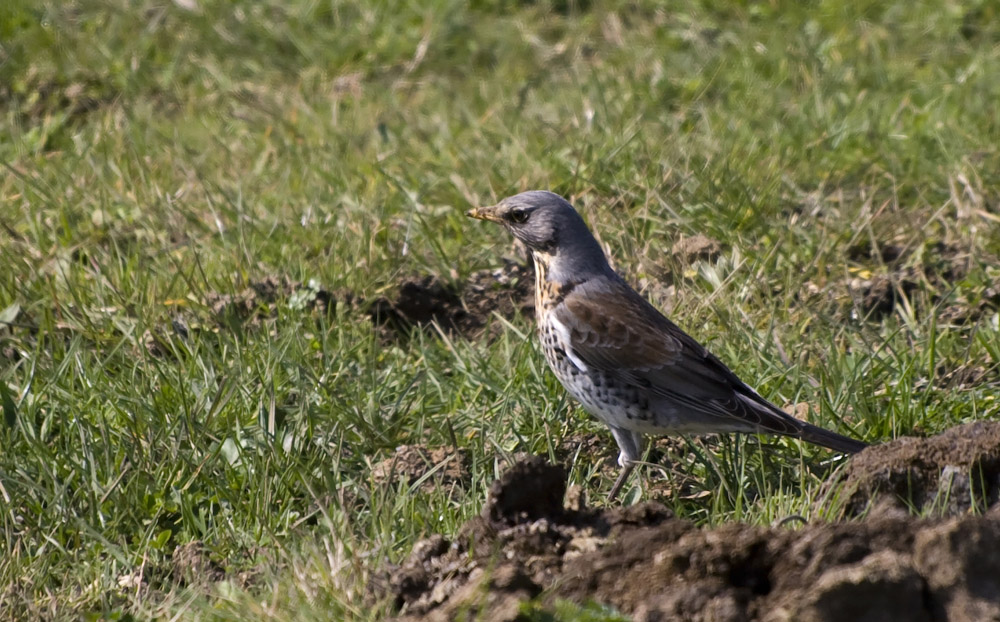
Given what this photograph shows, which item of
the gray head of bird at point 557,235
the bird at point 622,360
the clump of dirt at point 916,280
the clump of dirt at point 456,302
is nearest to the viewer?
the bird at point 622,360

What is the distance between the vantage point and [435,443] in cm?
468

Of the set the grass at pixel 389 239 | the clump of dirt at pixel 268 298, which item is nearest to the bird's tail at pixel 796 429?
the grass at pixel 389 239

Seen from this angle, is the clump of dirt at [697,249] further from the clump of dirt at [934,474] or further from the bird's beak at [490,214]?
the clump of dirt at [934,474]

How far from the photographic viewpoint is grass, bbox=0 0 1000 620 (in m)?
4.17

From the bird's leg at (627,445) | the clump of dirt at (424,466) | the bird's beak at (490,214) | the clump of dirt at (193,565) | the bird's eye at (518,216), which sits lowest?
the clump of dirt at (193,565)

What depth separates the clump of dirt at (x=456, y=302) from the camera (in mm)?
5703

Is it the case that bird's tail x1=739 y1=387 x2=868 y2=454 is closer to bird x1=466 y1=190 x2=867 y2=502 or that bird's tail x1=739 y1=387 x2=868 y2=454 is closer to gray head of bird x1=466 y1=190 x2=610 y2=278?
bird x1=466 y1=190 x2=867 y2=502

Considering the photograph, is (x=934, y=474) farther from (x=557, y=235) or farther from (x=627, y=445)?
(x=557, y=235)

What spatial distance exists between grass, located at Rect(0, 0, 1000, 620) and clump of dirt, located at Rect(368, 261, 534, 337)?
4.7 inches

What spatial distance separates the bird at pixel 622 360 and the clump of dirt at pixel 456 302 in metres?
0.81

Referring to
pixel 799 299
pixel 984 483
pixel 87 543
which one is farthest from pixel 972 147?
pixel 87 543

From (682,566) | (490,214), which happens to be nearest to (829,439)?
(682,566)

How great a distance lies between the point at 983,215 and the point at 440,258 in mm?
2471

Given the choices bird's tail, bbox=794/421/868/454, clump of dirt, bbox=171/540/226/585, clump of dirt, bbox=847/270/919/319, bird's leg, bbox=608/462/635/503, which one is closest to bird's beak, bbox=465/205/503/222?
bird's leg, bbox=608/462/635/503
